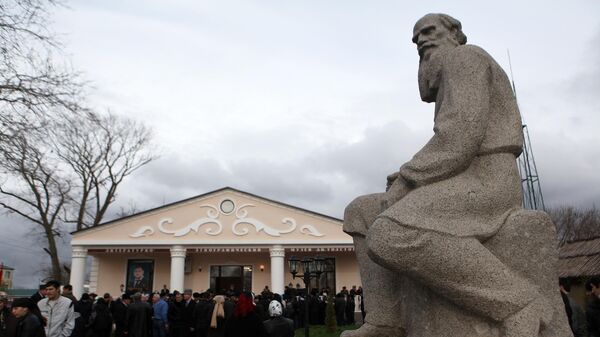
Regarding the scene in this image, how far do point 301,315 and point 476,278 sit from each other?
15527mm

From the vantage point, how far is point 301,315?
17.1m

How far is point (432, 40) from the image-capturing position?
2.99 metres

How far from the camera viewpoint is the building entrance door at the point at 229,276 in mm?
25141

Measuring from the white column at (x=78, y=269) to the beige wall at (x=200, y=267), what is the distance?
1.97m

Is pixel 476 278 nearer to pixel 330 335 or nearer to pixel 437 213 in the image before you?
pixel 437 213

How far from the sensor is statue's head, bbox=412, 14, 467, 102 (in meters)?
2.96

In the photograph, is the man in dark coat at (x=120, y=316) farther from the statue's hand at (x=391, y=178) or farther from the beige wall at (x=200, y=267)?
the beige wall at (x=200, y=267)

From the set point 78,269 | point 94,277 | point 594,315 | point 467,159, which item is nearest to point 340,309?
point 78,269

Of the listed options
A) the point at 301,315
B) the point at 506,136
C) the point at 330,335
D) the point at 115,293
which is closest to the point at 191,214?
the point at 115,293

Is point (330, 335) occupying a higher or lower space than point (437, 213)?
lower

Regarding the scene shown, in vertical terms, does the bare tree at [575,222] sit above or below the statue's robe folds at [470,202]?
above

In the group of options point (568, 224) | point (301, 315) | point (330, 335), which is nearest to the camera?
point (330, 335)

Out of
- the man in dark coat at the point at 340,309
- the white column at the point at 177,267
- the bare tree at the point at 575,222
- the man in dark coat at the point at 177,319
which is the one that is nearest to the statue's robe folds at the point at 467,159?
the man in dark coat at the point at 177,319

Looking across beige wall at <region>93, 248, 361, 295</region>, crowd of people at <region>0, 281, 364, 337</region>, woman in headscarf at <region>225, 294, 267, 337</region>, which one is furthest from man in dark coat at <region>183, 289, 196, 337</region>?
beige wall at <region>93, 248, 361, 295</region>
